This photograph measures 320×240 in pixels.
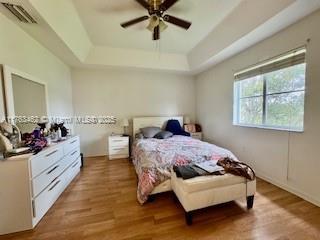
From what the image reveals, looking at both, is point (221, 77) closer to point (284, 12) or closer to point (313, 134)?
→ point (284, 12)

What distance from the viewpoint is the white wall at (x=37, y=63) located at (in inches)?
76.6

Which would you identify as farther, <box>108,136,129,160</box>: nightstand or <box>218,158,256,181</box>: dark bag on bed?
<box>108,136,129,160</box>: nightstand

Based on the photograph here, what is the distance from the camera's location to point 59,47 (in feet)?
9.26

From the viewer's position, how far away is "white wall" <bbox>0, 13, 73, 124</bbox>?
1.95 meters

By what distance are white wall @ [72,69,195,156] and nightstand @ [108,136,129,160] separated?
49cm

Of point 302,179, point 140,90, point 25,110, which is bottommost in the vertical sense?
point 302,179

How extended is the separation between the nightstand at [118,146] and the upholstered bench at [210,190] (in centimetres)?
248

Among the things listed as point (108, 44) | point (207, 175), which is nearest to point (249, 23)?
point (207, 175)

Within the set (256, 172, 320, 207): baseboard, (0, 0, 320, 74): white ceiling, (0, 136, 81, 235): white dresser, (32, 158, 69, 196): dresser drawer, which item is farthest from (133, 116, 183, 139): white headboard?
(256, 172, 320, 207): baseboard

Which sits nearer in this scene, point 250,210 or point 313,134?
point 250,210

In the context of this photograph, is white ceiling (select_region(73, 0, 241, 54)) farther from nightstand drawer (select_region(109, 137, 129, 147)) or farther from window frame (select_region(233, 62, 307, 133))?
nightstand drawer (select_region(109, 137, 129, 147))

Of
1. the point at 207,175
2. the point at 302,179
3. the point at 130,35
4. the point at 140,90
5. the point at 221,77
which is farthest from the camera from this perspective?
the point at 140,90

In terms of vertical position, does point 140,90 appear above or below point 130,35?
below

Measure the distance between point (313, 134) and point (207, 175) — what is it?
1.58m
